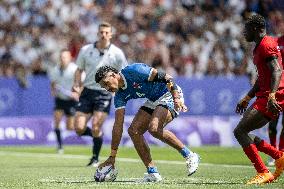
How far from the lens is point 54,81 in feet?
75.9

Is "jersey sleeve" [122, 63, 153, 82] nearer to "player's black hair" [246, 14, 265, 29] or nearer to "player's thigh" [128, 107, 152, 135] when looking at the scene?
"player's thigh" [128, 107, 152, 135]

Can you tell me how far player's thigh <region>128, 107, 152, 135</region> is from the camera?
1254 cm

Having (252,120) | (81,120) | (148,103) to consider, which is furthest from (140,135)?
(81,120)

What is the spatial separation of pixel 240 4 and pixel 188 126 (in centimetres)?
627

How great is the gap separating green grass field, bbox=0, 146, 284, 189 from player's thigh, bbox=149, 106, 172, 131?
2.67 feet

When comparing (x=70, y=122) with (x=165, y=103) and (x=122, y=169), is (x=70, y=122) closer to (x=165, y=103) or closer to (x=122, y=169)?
(x=122, y=169)

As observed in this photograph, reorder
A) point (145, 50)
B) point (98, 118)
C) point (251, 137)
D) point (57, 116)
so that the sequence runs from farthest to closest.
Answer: point (145, 50)
point (57, 116)
point (98, 118)
point (251, 137)

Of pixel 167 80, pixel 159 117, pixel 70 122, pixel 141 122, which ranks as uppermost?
pixel 167 80

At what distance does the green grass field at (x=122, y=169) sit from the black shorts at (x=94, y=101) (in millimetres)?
1141

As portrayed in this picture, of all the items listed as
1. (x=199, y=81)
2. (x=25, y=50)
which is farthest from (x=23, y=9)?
(x=199, y=81)

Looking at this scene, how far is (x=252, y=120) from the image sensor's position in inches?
462

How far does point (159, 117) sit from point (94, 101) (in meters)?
4.74

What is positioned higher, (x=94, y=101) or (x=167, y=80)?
(x=167, y=80)

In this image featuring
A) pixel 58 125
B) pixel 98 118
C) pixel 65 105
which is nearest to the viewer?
pixel 98 118
